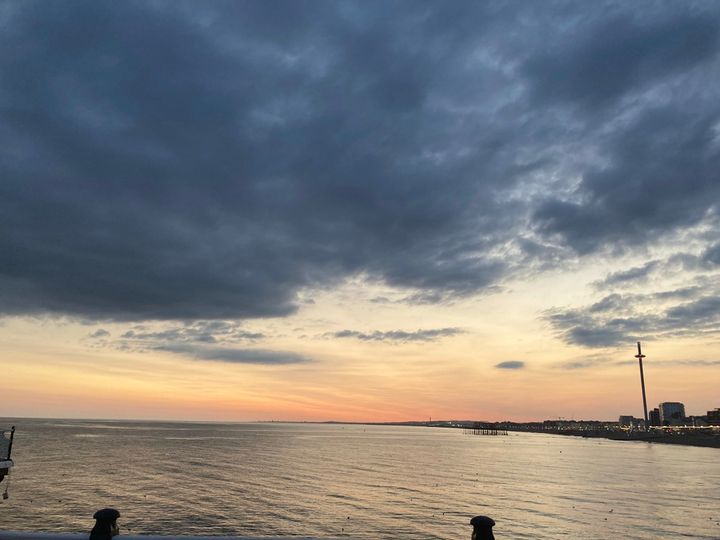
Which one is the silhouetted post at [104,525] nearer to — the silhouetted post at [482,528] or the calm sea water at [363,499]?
the silhouetted post at [482,528]

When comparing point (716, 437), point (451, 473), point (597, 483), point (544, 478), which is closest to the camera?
point (597, 483)

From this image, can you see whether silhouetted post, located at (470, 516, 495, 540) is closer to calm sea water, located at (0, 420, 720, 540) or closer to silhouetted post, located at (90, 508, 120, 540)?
silhouetted post, located at (90, 508, 120, 540)

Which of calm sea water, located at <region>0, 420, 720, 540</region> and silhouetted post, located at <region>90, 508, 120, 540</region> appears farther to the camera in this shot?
calm sea water, located at <region>0, 420, 720, 540</region>

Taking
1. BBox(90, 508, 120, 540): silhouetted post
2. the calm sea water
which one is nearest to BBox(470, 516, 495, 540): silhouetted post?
BBox(90, 508, 120, 540): silhouetted post

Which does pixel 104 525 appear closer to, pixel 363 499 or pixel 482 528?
pixel 482 528

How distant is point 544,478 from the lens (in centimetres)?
6762

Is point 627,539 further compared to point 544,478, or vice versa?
point 544,478

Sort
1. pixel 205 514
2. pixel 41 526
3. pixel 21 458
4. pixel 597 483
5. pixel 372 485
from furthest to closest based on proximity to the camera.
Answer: pixel 21 458, pixel 597 483, pixel 372 485, pixel 205 514, pixel 41 526

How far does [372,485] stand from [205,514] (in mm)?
23135

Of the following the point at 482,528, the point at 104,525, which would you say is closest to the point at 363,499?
the point at 482,528

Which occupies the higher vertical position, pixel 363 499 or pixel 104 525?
pixel 104 525

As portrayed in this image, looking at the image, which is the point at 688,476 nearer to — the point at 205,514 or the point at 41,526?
the point at 205,514

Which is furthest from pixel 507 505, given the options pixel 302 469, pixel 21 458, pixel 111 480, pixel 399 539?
pixel 21 458

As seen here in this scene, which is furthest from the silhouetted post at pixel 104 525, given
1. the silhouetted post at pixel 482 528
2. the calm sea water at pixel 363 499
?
the calm sea water at pixel 363 499
